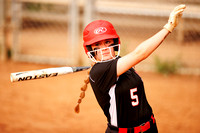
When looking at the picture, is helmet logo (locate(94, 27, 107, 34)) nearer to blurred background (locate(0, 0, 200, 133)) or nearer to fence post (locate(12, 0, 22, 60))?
blurred background (locate(0, 0, 200, 133))

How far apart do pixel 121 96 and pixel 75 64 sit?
18.0ft

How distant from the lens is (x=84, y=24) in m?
7.54

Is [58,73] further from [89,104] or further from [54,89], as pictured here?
[54,89]

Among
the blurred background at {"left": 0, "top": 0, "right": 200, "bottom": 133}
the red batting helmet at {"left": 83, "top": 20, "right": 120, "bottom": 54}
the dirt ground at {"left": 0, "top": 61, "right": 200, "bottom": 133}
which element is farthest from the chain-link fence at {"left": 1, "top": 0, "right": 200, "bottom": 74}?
the red batting helmet at {"left": 83, "top": 20, "right": 120, "bottom": 54}

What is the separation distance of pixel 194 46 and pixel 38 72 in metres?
6.81

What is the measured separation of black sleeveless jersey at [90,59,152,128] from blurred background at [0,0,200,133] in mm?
2148

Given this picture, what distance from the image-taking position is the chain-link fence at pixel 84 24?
24.2 ft

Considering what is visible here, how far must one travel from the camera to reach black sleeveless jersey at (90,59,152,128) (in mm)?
2146

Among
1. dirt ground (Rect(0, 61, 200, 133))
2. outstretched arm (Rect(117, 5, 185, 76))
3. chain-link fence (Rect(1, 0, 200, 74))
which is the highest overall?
outstretched arm (Rect(117, 5, 185, 76))

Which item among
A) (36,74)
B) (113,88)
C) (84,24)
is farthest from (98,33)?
(84,24)

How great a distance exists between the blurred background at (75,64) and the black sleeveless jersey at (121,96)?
2148 millimetres

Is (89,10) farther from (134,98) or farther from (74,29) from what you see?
(134,98)

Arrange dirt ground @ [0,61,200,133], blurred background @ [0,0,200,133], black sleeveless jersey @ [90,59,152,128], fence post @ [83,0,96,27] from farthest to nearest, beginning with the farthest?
fence post @ [83,0,96,27] → blurred background @ [0,0,200,133] → dirt ground @ [0,61,200,133] → black sleeveless jersey @ [90,59,152,128]

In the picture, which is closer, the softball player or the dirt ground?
the softball player
